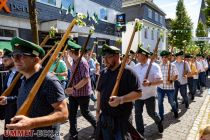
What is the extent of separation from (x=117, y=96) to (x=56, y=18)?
44.6 feet

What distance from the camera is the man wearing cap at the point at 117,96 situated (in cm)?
387

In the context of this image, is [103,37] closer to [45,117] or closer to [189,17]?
[45,117]

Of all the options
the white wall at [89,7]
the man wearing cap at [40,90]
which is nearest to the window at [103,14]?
the white wall at [89,7]

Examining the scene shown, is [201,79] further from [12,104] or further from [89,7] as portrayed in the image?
[12,104]

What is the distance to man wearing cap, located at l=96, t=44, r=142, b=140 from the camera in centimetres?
387

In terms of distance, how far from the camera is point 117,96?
3.84 metres

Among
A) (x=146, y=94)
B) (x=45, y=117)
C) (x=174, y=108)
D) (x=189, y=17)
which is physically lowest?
(x=174, y=108)

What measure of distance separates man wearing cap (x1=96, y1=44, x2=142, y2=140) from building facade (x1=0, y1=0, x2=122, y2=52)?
32.8 ft

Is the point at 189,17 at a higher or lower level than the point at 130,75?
higher

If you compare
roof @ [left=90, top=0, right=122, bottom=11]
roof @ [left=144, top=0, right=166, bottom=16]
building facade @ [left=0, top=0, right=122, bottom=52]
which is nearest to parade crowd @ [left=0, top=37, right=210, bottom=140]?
building facade @ [left=0, top=0, right=122, bottom=52]

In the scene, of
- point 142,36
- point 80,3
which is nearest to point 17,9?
point 80,3

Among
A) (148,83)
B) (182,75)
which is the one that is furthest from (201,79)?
(148,83)

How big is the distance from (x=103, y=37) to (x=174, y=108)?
1493 cm

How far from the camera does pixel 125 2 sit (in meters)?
38.0
